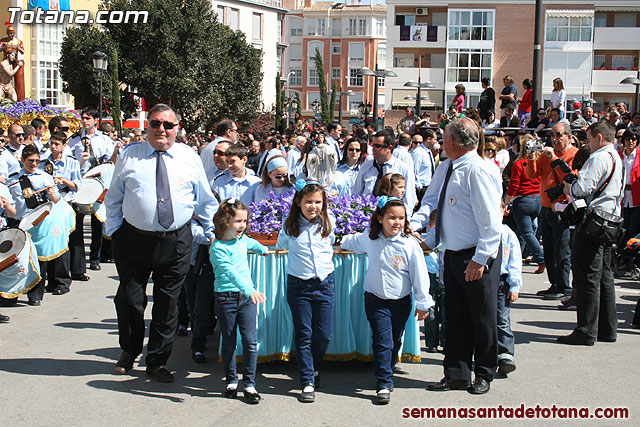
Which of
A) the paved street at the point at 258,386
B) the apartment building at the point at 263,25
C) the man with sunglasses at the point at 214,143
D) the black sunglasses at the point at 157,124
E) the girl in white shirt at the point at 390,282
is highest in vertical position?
the apartment building at the point at 263,25

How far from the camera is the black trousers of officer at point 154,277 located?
608cm

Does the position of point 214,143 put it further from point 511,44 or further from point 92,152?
point 511,44

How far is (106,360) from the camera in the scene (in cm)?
677

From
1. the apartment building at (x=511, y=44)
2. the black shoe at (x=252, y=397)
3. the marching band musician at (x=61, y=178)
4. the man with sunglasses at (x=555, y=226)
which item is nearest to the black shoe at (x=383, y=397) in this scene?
the black shoe at (x=252, y=397)

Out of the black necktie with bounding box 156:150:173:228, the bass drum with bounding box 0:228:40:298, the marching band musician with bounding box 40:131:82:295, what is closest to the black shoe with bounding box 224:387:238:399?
the black necktie with bounding box 156:150:173:228

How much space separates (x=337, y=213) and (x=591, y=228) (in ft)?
8.38

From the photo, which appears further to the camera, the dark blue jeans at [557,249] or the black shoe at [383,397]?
the dark blue jeans at [557,249]

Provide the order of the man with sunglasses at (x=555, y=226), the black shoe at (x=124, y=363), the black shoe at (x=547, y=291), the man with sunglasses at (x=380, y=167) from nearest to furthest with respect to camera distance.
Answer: the black shoe at (x=124, y=363) < the man with sunglasses at (x=380, y=167) < the man with sunglasses at (x=555, y=226) < the black shoe at (x=547, y=291)

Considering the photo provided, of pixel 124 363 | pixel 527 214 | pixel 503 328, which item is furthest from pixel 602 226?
pixel 124 363

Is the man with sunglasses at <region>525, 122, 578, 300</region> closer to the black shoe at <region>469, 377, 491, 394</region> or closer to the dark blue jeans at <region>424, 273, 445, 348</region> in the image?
the dark blue jeans at <region>424, 273, 445, 348</region>

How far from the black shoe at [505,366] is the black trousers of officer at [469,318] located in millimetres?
447

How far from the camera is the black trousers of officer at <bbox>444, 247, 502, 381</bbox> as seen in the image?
5859 millimetres

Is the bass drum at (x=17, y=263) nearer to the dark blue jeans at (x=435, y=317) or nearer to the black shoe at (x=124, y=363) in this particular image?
the black shoe at (x=124, y=363)

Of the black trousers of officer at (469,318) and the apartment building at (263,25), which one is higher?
the apartment building at (263,25)
